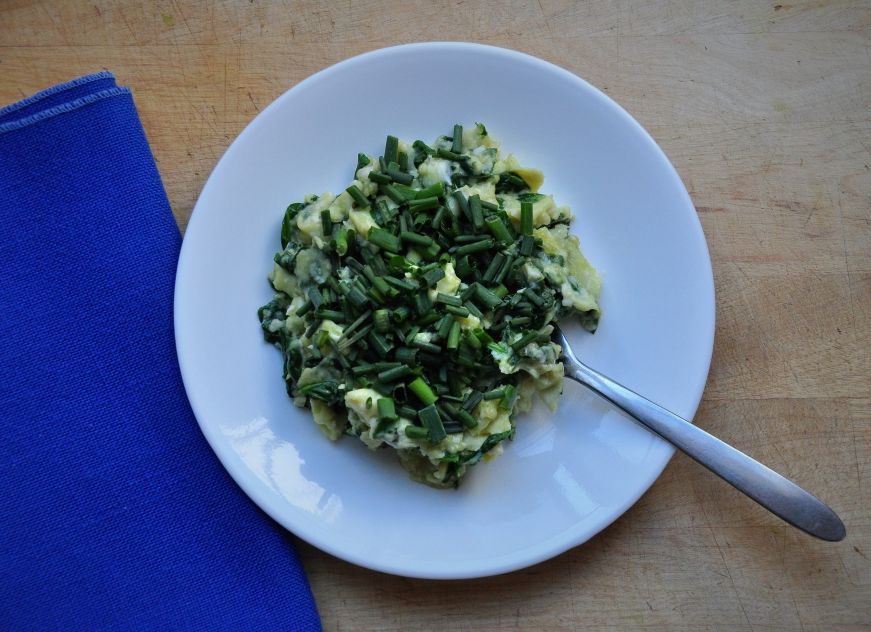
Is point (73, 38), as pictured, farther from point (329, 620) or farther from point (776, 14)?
point (776, 14)

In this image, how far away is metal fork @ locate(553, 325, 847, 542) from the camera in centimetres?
234

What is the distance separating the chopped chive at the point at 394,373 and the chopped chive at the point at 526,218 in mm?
628

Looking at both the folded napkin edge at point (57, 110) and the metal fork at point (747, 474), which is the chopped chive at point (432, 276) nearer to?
the metal fork at point (747, 474)

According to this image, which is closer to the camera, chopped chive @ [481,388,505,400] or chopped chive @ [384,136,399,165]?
chopped chive @ [481,388,505,400]

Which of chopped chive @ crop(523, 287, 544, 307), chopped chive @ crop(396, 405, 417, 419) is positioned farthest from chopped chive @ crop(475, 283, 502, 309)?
chopped chive @ crop(396, 405, 417, 419)

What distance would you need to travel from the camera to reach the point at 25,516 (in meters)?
2.49

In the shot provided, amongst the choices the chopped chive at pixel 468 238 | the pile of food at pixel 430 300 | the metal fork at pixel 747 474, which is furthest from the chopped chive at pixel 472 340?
the metal fork at pixel 747 474

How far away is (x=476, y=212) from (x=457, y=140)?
0.34 m


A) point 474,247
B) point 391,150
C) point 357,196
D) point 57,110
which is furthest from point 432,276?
point 57,110

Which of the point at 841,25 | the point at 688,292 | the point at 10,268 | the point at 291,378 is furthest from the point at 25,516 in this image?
the point at 841,25

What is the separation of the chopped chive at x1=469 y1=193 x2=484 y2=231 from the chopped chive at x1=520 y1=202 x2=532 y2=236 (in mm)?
141

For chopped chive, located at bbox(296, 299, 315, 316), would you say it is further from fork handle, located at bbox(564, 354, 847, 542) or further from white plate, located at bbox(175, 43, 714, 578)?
fork handle, located at bbox(564, 354, 847, 542)

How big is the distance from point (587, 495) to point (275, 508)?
1.09 metres

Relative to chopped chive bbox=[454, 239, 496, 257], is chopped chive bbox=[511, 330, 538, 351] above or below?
below
